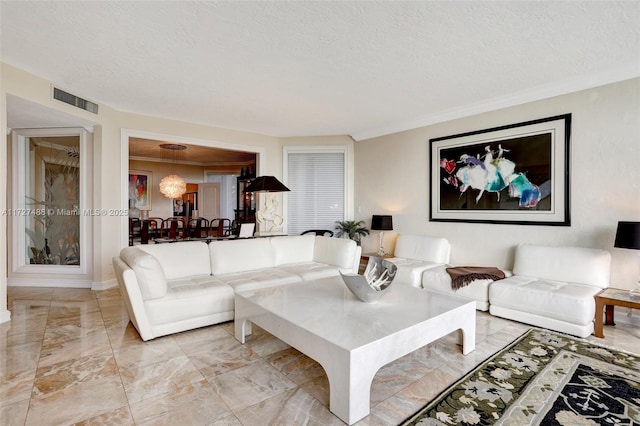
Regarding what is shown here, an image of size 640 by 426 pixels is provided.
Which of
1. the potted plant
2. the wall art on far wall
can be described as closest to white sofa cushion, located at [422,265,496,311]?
the wall art on far wall

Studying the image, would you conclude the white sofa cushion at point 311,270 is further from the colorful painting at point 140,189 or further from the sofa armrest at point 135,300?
the colorful painting at point 140,189

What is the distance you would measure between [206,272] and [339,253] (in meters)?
1.77

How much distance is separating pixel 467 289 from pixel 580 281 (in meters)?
1.11

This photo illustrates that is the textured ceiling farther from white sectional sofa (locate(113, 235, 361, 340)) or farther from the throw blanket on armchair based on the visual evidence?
the throw blanket on armchair

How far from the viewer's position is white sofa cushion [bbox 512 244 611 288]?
3.26 metres

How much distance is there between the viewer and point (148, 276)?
2.79 meters

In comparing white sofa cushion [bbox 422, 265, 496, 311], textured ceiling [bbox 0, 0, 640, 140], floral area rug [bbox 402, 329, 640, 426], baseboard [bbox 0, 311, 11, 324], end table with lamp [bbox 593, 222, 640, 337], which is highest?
textured ceiling [bbox 0, 0, 640, 140]

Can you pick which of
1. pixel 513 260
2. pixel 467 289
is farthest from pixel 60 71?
pixel 513 260

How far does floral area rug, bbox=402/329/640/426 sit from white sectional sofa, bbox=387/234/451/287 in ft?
5.23

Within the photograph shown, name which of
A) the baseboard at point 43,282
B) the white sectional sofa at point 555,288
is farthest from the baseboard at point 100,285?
the white sectional sofa at point 555,288

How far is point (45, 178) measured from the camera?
197 inches

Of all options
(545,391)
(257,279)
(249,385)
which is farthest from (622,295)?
(257,279)

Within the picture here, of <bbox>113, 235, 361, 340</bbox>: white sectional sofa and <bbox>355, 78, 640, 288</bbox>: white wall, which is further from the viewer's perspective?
<bbox>355, 78, 640, 288</bbox>: white wall

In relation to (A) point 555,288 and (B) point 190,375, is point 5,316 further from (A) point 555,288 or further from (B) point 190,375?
(A) point 555,288
